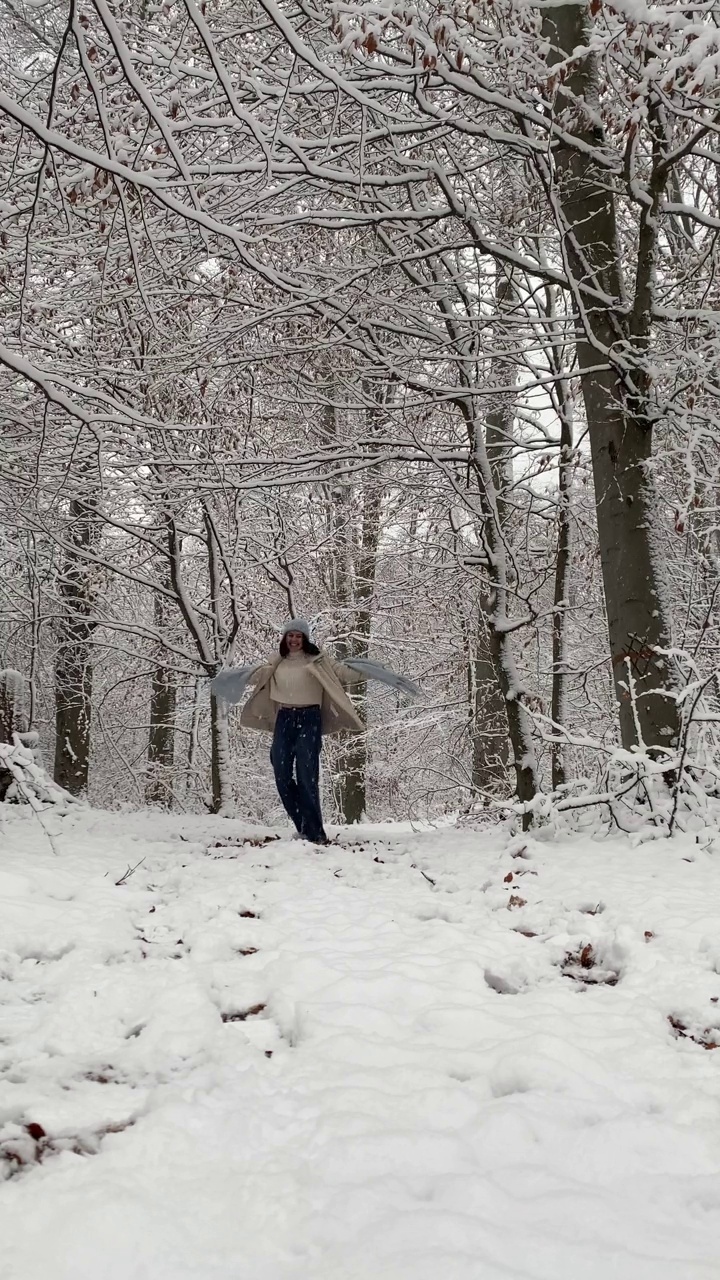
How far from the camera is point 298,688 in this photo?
771 centimetres

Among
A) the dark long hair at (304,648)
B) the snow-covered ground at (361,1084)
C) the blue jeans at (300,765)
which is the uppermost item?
the dark long hair at (304,648)

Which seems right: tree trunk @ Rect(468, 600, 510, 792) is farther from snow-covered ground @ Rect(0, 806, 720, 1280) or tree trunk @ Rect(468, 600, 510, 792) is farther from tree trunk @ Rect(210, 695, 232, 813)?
snow-covered ground @ Rect(0, 806, 720, 1280)

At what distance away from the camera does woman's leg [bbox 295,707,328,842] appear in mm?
7461

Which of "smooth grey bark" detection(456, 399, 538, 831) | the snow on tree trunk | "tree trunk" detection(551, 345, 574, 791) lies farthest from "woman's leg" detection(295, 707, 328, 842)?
the snow on tree trunk

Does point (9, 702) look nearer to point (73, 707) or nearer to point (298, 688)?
point (298, 688)

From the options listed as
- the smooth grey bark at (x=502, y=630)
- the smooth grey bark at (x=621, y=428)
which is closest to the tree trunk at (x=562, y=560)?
the smooth grey bark at (x=502, y=630)

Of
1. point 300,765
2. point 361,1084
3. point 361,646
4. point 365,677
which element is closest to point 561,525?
point 365,677

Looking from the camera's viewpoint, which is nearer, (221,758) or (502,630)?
(502,630)

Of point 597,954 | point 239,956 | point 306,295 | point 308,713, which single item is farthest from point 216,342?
point 597,954

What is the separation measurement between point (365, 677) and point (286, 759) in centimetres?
102

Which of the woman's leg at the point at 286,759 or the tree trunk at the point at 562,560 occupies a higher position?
the tree trunk at the point at 562,560

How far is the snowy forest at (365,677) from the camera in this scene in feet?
6.20

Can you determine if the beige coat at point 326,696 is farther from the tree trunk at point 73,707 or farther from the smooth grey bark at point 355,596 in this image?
the smooth grey bark at point 355,596

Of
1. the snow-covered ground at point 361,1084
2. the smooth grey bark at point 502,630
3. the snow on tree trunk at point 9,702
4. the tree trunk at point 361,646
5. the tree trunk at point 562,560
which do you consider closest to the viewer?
the snow-covered ground at point 361,1084
